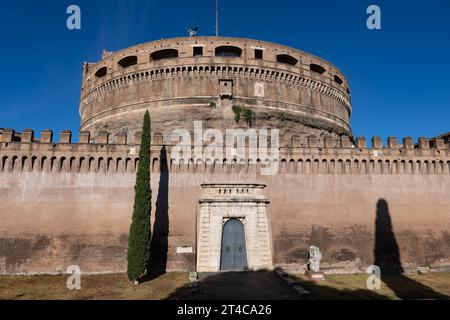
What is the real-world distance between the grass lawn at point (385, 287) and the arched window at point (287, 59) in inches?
785

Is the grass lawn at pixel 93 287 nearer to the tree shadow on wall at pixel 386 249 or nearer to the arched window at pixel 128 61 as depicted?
the tree shadow on wall at pixel 386 249

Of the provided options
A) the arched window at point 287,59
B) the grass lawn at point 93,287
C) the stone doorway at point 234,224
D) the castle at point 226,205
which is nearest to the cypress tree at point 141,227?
the grass lawn at point 93,287

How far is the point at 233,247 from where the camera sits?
61.6 ft

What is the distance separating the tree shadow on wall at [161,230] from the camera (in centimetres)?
1838

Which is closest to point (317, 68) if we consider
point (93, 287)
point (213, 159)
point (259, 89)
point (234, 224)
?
Answer: point (259, 89)

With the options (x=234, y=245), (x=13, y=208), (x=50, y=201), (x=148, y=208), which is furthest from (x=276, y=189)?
(x=13, y=208)

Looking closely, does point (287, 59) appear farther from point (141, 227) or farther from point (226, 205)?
point (141, 227)

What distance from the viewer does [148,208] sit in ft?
56.7

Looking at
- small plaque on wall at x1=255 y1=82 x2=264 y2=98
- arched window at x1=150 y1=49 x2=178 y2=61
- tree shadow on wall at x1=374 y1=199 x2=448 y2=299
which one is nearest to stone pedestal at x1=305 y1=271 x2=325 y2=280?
tree shadow on wall at x1=374 y1=199 x2=448 y2=299

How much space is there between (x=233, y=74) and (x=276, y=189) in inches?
501

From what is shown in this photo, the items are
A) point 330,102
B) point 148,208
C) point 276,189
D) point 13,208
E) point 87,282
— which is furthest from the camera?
point 330,102

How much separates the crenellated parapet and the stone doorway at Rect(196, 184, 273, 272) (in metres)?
1.32

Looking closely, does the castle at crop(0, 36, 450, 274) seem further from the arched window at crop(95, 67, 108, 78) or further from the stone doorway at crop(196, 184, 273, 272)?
the arched window at crop(95, 67, 108, 78)

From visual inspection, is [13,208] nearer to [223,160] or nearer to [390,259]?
[223,160]
